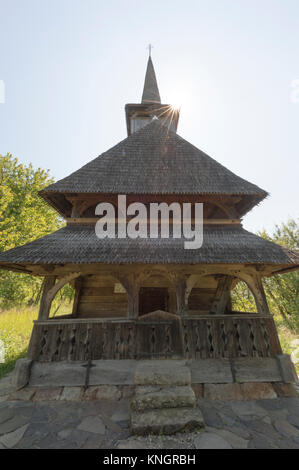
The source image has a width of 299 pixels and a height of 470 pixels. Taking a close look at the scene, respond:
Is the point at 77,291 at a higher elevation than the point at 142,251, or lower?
lower

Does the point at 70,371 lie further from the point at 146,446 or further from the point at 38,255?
the point at 38,255

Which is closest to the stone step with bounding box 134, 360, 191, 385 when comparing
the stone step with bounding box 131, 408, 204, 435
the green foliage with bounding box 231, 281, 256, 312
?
the stone step with bounding box 131, 408, 204, 435

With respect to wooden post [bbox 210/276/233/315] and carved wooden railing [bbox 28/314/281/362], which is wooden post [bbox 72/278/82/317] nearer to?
carved wooden railing [bbox 28/314/281/362]

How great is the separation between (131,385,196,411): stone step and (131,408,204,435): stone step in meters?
0.08

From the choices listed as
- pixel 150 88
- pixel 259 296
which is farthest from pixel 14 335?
pixel 150 88

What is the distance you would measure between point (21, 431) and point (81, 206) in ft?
16.7

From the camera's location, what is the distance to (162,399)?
3359mm

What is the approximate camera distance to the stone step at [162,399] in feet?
10.9

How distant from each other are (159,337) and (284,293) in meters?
11.2

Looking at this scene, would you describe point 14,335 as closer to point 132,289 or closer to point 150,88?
point 132,289

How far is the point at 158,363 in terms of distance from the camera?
424 cm

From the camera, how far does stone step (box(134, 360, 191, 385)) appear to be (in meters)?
3.81

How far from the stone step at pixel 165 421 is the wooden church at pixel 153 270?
4.20 ft

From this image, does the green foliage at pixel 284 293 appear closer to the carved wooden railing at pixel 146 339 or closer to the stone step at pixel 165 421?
the carved wooden railing at pixel 146 339
